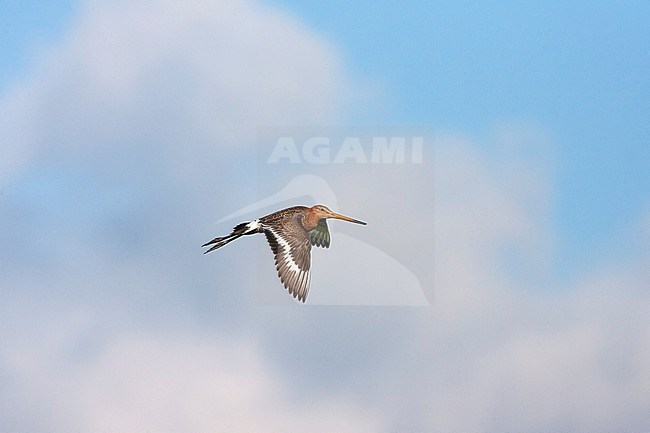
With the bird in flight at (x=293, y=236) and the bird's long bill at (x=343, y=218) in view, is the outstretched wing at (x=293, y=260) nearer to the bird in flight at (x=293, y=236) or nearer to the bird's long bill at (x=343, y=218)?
the bird in flight at (x=293, y=236)

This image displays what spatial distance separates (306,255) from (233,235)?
97cm

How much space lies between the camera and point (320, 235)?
11.2 m

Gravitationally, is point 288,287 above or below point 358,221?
below

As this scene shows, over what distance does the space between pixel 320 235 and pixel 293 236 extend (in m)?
0.94

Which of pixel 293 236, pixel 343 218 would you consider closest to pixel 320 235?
pixel 343 218

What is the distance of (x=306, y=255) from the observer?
10086 mm

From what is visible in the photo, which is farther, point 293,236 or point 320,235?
point 320,235

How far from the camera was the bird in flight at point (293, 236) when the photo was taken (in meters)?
10.0

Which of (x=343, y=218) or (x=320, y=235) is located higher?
(x=343, y=218)

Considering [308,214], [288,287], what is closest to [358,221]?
[308,214]

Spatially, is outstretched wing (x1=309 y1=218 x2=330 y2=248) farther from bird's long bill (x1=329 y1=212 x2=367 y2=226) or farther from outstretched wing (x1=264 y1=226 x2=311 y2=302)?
outstretched wing (x1=264 y1=226 x2=311 y2=302)

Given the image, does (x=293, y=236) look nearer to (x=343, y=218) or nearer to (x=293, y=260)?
(x=293, y=260)

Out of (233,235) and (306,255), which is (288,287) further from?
(233,235)

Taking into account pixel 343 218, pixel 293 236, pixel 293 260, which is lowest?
pixel 293 260
